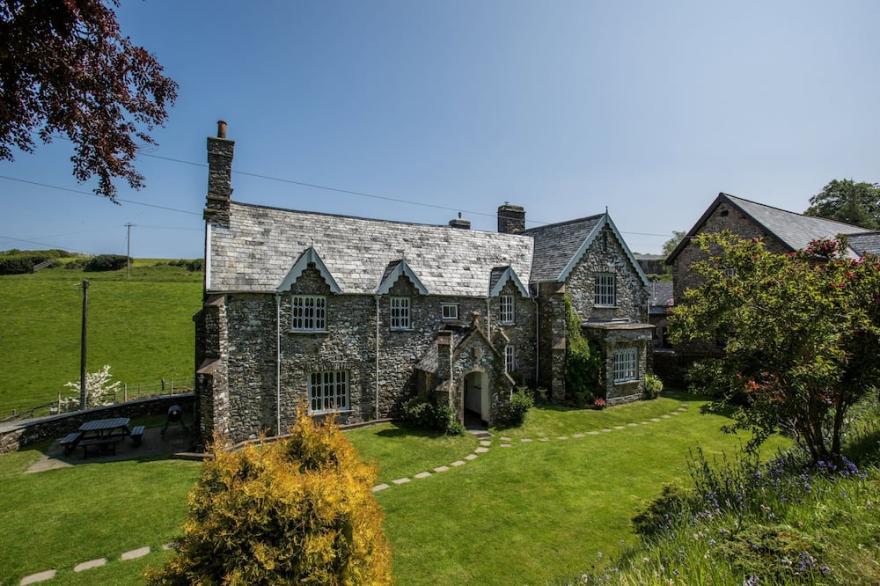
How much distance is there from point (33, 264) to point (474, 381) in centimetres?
7871

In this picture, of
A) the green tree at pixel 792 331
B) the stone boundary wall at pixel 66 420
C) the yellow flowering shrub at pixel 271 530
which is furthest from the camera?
the stone boundary wall at pixel 66 420

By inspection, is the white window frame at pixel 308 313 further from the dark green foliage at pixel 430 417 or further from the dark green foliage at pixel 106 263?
the dark green foliage at pixel 106 263

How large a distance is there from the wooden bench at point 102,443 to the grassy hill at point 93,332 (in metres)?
11.9

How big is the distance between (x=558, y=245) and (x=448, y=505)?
18960mm

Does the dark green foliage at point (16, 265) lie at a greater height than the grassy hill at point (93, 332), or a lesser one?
greater

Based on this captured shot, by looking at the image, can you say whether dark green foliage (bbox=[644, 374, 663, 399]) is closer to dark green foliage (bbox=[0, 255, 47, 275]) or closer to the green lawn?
the green lawn

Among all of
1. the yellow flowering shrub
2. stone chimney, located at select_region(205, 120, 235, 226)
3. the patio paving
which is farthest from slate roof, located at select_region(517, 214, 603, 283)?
the yellow flowering shrub

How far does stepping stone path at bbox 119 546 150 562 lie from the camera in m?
9.24

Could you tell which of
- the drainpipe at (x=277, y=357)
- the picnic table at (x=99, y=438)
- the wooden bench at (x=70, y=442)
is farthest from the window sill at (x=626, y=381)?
the wooden bench at (x=70, y=442)

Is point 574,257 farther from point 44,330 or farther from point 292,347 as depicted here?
point 44,330

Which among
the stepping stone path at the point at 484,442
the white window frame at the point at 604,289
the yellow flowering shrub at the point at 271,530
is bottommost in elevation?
the stepping stone path at the point at 484,442

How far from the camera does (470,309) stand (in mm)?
22531

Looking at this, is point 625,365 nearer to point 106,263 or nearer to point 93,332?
point 93,332

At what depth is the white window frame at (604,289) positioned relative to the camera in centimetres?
2572
